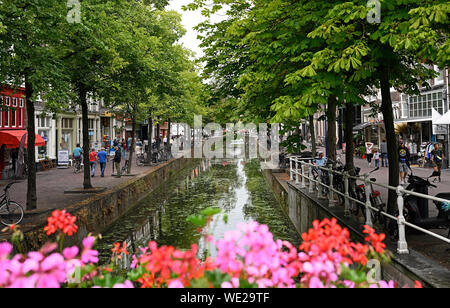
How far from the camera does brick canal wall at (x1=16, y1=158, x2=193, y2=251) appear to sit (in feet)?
31.0

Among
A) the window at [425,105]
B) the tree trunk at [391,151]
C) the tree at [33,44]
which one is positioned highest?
the window at [425,105]

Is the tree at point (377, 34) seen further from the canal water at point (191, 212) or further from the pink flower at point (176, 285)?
the pink flower at point (176, 285)

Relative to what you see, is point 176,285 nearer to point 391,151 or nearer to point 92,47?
point 391,151

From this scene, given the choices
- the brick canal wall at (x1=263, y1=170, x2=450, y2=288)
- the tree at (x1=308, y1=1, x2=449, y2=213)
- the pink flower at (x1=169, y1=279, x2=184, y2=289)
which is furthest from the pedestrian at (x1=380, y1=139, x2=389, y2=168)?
the pink flower at (x1=169, y1=279, x2=184, y2=289)

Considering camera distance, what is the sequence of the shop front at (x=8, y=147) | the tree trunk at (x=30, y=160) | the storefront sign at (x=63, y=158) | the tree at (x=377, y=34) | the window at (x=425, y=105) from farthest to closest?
the storefront sign at (x=63, y=158)
the window at (x=425, y=105)
the shop front at (x=8, y=147)
the tree trunk at (x=30, y=160)
the tree at (x=377, y=34)

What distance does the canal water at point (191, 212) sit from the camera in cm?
1291

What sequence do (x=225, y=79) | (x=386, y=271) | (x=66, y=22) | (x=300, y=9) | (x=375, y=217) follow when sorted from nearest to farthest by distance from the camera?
(x=386, y=271) → (x=300, y=9) → (x=375, y=217) → (x=66, y=22) → (x=225, y=79)

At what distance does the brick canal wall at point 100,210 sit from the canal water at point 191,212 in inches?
13.1

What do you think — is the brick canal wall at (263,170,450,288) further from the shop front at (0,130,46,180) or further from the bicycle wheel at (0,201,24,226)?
the shop front at (0,130,46,180)

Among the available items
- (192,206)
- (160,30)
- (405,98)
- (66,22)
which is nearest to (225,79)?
(192,206)

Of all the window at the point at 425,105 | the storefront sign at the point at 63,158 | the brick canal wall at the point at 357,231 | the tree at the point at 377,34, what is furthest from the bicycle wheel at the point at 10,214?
the window at the point at 425,105

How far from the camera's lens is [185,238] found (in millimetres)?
12758

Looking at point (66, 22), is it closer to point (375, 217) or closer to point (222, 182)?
point (375, 217)

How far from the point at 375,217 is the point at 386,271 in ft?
11.0
